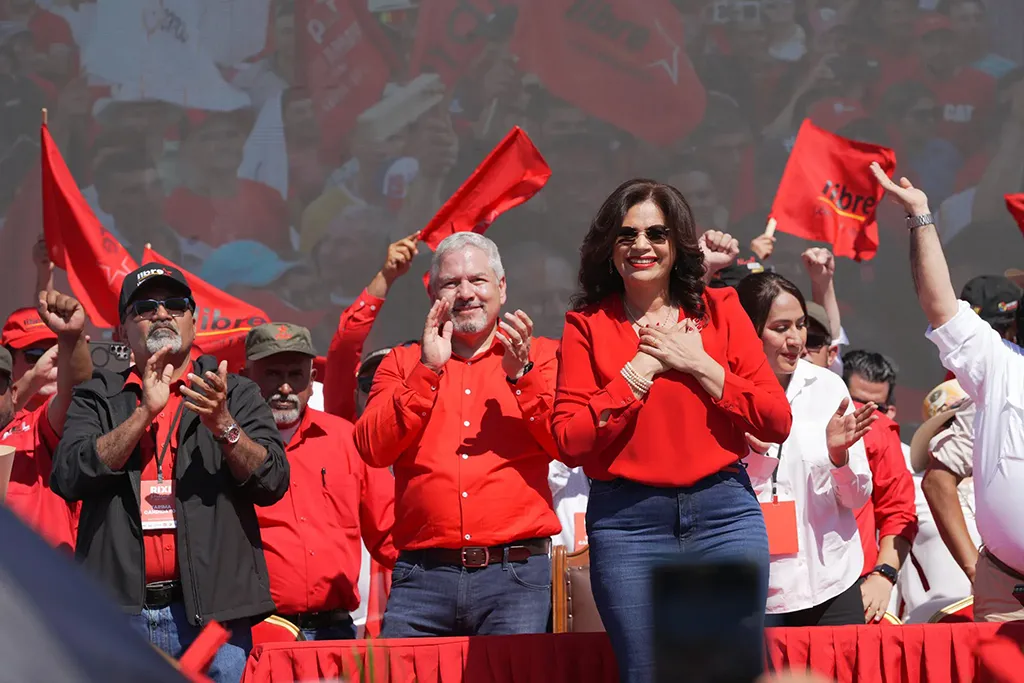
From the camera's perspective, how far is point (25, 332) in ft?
20.4

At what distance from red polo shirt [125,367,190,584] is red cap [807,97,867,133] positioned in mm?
5929

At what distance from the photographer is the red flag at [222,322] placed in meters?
7.23

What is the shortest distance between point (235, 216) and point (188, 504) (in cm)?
583

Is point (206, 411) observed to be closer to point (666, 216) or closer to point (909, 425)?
point (666, 216)

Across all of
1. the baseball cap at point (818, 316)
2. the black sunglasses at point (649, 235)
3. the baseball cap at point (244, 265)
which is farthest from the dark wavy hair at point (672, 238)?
the baseball cap at point (244, 265)

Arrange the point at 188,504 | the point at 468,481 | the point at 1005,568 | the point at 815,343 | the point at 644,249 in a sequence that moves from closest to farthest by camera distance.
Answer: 1. the point at 644,249
2. the point at 1005,568
3. the point at 468,481
4. the point at 188,504
5. the point at 815,343

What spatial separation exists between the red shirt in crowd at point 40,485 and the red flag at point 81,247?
A: 2.18 metres

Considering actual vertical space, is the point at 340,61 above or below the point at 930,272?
above

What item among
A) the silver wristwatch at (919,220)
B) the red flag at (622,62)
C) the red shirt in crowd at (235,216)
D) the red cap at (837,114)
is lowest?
the silver wristwatch at (919,220)

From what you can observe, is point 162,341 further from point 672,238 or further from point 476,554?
point 672,238

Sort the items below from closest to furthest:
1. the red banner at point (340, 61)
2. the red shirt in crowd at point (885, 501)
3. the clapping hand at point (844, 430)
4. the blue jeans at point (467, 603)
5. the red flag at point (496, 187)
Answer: the blue jeans at point (467, 603), the clapping hand at point (844, 430), the red shirt in crowd at point (885, 501), the red flag at point (496, 187), the red banner at point (340, 61)

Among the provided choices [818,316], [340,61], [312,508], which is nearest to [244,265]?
[340,61]

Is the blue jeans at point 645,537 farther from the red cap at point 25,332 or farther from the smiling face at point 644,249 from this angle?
the red cap at point 25,332

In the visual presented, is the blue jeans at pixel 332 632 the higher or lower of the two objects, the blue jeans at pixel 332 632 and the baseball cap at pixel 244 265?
the lower
